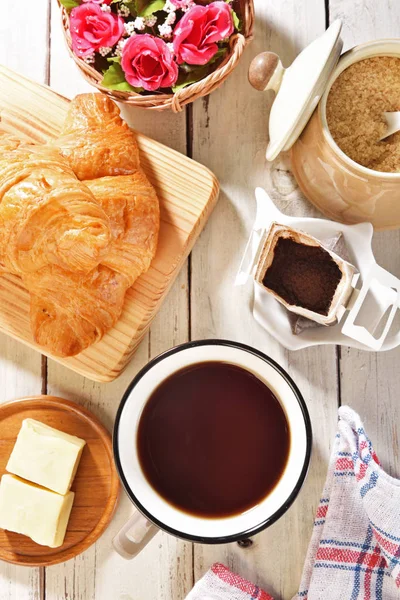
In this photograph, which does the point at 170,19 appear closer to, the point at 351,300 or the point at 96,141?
the point at 96,141

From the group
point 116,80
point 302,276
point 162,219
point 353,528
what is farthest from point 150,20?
point 353,528

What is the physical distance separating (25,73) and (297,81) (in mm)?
625

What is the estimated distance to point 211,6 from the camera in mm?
1155

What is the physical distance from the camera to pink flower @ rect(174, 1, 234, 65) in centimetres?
114

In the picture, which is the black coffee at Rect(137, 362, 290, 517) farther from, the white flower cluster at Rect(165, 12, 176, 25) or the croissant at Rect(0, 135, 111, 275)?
the white flower cluster at Rect(165, 12, 176, 25)

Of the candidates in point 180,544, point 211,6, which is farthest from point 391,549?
point 211,6

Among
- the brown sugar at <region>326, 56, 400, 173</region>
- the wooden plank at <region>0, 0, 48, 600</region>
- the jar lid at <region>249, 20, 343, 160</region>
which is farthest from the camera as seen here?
the wooden plank at <region>0, 0, 48, 600</region>

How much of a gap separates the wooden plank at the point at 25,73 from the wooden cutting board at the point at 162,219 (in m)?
0.12

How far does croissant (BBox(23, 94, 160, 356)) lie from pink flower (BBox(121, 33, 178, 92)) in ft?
0.25

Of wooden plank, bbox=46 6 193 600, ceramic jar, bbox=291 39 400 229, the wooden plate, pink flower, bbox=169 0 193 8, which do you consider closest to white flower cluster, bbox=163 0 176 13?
pink flower, bbox=169 0 193 8

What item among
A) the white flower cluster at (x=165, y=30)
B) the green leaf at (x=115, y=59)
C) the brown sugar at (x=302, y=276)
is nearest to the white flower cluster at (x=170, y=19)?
the white flower cluster at (x=165, y=30)

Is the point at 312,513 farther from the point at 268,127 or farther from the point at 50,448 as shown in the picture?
the point at 268,127

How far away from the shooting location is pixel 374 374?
4.34 feet

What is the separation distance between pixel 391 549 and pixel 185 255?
27.1 inches
